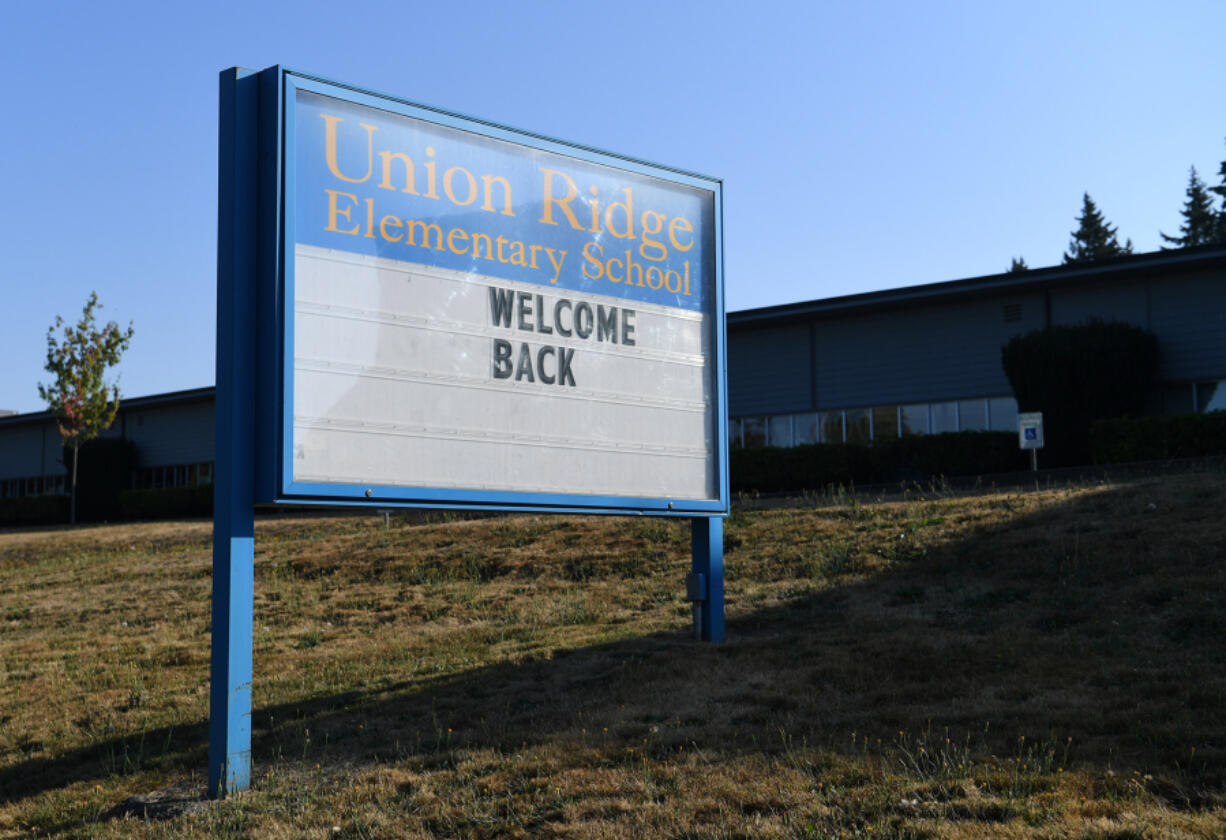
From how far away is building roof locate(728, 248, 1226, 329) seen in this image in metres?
26.9

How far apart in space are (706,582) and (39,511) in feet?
136

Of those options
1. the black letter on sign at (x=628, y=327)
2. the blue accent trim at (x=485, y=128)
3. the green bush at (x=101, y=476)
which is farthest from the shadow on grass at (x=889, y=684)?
the green bush at (x=101, y=476)

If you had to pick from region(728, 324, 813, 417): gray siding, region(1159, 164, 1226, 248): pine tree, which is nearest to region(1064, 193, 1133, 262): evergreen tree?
region(1159, 164, 1226, 248): pine tree

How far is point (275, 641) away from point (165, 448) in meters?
38.2

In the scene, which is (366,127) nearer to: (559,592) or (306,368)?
(306,368)

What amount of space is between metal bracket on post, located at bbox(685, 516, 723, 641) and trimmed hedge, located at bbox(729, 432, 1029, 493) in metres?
16.2

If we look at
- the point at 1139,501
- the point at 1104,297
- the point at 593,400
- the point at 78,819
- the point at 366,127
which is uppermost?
the point at 1104,297

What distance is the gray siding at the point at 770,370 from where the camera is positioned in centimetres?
3378

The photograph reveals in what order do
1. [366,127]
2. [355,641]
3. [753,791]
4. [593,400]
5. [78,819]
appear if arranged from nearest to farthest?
[753,791], [78,819], [366,127], [593,400], [355,641]

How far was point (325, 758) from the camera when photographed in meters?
8.38

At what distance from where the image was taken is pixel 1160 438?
76.7 ft

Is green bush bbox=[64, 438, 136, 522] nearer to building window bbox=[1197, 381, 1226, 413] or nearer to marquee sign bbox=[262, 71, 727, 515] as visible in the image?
building window bbox=[1197, 381, 1226, 413]

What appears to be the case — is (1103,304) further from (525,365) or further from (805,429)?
(525,365)

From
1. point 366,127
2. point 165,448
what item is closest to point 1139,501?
point 366,127
